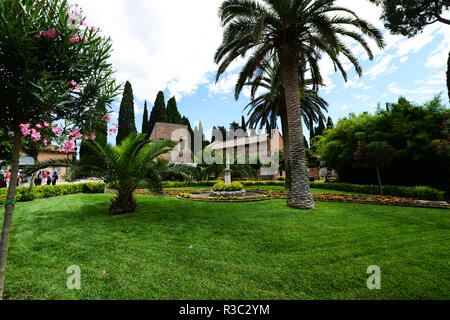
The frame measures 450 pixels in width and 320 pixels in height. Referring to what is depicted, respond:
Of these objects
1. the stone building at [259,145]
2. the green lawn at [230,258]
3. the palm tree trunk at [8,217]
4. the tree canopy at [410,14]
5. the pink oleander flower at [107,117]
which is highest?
the tree canopy at [410,14]

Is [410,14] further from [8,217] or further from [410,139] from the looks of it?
[8,217]

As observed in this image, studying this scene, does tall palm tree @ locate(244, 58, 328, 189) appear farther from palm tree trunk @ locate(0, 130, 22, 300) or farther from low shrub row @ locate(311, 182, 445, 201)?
palm tree trunk @ locate(0, 130, 22, 300)

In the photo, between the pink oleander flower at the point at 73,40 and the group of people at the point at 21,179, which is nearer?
the pink oleander flower at the point at 73,40

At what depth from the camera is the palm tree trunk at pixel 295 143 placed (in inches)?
288

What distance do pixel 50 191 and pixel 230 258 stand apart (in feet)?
43.7

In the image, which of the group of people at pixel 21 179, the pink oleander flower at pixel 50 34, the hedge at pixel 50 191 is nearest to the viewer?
the pink oleander flower at pixel 50 34

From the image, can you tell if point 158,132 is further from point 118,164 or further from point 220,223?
point 220,223

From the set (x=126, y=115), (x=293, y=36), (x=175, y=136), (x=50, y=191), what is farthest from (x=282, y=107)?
(x=126, y=115)

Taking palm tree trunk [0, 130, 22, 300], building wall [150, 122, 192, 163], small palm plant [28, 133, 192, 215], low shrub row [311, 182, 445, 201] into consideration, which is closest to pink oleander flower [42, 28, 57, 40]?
palm tree trunk [0, 130, 22, 300]

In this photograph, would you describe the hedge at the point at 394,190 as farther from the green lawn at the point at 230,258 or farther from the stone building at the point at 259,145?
the stone building at the point at 259,145

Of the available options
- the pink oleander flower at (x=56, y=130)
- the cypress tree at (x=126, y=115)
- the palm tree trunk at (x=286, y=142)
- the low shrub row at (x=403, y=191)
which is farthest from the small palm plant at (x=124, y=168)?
the cypress tree at (x=126, y=115)

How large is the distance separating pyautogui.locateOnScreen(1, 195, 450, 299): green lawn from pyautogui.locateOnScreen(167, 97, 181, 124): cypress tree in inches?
1280
